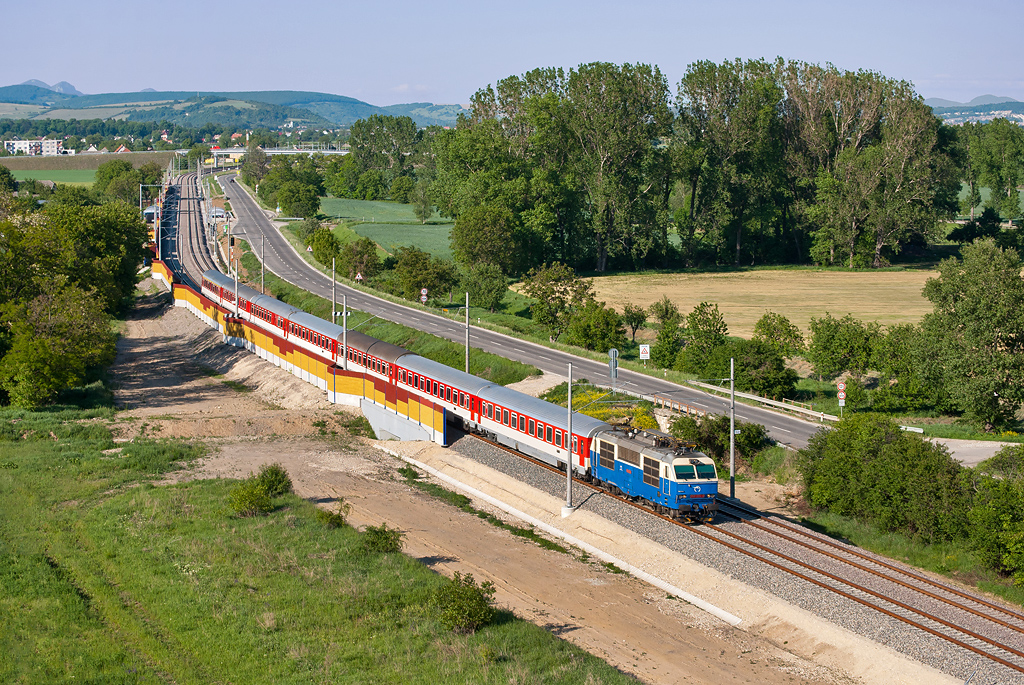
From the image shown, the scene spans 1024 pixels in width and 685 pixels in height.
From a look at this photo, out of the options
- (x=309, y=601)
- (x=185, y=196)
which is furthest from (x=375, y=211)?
(x=309, y=601)

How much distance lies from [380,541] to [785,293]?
83440 mm

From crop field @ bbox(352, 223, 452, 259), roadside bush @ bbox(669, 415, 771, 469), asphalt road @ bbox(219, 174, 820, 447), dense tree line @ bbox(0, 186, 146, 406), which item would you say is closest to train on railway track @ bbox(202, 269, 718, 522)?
roadside bush @ bbox(669, 415, 771, 469)

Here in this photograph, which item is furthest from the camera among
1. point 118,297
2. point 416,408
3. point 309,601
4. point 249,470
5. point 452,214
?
point 452,214

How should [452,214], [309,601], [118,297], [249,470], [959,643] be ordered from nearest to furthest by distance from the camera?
[959,643] < [309,601] < [249,470] < [118,297] < [452,214]

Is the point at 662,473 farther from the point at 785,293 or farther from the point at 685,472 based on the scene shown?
the point at 785,293

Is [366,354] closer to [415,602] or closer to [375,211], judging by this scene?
[415,602]

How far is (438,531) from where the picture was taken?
3600 cm

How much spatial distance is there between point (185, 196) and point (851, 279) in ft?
454

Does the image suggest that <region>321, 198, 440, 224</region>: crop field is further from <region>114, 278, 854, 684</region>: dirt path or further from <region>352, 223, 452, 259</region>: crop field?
<region>114, 278, 854, 684</region>: dirt path

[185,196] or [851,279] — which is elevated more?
[185,196]

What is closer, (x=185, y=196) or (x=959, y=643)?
(x=959, y=643)

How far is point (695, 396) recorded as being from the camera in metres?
58.1

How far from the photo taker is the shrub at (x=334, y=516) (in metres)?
34.9

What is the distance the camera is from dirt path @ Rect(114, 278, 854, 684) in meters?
25.9
